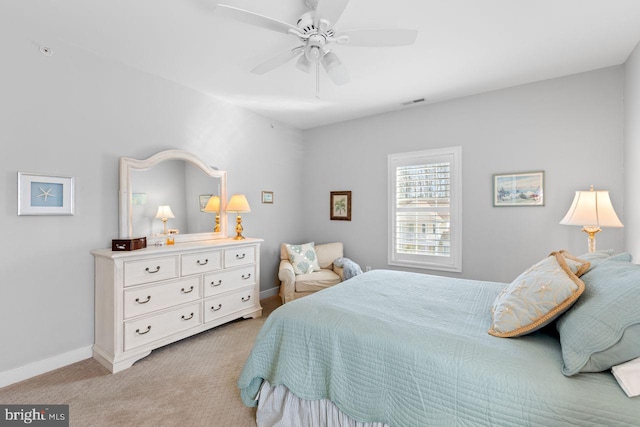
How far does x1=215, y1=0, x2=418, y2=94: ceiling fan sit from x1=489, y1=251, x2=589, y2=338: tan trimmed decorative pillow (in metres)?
1.55

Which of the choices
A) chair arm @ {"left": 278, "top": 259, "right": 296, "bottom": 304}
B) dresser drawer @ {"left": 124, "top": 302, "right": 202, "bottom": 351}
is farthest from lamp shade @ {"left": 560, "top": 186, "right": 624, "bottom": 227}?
dresser drawer @ {"left": 124, "top": 302, "right": 202, "bottom": 351}

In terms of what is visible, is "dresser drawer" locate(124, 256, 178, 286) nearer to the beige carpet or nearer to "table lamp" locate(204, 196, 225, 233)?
the beige carpet

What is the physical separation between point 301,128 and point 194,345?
11.8ft

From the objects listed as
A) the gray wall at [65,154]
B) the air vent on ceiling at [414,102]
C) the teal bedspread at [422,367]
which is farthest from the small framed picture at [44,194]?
the air vent on ceiling at [414,102]

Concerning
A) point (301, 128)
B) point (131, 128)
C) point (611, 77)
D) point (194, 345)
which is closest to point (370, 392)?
point (194, 345)

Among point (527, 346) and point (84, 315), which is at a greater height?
point (527, 346)

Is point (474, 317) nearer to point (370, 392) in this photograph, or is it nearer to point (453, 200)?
point (370, 392)

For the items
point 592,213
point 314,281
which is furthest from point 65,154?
point 592,213

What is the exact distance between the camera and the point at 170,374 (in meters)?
2.35

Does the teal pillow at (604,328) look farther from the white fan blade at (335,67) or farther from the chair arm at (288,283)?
the chair arm at (288,283)

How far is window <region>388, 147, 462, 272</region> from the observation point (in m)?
3.66

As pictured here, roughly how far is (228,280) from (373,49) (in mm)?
2735

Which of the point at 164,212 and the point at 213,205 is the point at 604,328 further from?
the point at 213,205

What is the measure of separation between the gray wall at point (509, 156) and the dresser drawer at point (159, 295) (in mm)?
2395
